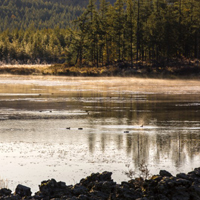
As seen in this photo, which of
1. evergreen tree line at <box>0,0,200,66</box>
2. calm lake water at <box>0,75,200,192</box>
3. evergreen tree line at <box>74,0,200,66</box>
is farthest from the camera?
evergreen tree line at <box>0,0,200,66</box>

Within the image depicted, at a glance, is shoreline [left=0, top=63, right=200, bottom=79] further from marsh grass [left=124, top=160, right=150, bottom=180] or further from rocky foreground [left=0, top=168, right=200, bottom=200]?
rocky foreground [left=0, top=168, right=200, bottom=200]

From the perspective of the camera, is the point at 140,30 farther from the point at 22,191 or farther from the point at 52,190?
the point at 22,191

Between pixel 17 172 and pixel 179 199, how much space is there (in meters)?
4.34

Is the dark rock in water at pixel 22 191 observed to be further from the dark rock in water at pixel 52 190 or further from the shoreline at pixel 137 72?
the shoreline at pixel 137 72

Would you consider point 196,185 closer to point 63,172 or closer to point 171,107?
point 63,172

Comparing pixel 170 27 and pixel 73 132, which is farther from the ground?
pixel 170 27

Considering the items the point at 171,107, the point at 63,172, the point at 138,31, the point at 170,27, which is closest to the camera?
the point at 63,172

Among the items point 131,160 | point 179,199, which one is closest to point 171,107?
point 131,160

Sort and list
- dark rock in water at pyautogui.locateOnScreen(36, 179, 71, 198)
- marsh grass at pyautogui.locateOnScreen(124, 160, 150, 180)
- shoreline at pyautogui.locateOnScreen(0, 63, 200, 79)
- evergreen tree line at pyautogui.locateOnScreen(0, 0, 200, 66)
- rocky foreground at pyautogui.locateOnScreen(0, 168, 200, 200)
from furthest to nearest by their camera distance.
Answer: evergreen tree line at pyautogui.locateOnScreen(0, 0, 200, 66) → shoreline at pyautogui.locateOnScreen(0, 63, 200, 79) → marsh grass at pyautogui.locateOnScreen(124, 160, 150, 180) → dark rock in water at pyautogui.locateOnScreen(36, 179, 71, 198) → rocky foreground at pyautogui.locateOnScreen(0, 168, 200, 200)

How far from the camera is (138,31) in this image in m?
85.3

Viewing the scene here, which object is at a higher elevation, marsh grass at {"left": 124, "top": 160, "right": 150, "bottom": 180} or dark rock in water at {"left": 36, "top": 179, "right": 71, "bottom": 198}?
dark rock in water at {"left": 36, "top": 179, "right": 71, "bottom": 198}

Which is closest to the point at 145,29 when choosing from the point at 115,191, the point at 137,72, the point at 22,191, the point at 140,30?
the point at 140,30

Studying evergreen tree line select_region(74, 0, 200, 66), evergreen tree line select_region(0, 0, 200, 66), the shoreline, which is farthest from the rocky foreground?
evergreen tree line select_region(0, 0, 200, 66)

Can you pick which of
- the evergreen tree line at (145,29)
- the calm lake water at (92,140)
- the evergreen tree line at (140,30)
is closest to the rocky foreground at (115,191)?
the calm lake water at (92,140)
